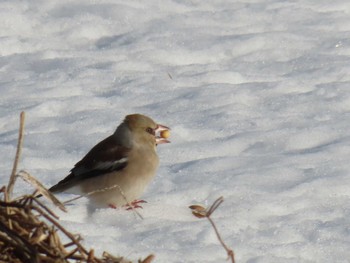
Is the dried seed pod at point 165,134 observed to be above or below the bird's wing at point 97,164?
below

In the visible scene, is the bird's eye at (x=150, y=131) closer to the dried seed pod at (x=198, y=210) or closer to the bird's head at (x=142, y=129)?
the bird's head at (x=142, y=129)

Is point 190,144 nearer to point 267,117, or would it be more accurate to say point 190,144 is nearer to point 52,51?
point 267,117

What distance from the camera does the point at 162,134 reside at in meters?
6.45

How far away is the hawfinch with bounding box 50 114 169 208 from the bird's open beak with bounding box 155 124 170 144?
0.33 feet

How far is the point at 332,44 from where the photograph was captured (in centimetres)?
891

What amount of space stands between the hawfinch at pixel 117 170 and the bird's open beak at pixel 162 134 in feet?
0.33

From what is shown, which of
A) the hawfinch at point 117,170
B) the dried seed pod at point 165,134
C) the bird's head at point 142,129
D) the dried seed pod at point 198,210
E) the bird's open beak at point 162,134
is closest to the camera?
the dried seed pod at point 198,210

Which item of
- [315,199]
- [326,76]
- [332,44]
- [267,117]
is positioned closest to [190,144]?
[267,117]

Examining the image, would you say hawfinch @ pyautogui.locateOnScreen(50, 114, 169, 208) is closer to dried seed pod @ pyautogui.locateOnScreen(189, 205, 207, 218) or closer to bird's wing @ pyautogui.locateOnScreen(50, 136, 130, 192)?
bird's wing @ pyautogui.locateOnScreen(50, 136, 130, 192)

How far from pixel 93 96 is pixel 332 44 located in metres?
2.28

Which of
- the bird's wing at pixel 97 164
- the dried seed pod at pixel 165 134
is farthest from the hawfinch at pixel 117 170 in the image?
the dried seed pod at pixel 165 134

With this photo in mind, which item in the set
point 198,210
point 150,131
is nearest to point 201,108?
point 150,131

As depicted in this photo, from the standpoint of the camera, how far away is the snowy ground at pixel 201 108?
526cm

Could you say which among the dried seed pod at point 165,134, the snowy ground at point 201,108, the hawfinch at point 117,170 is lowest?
the snowy ground at point 201,108
